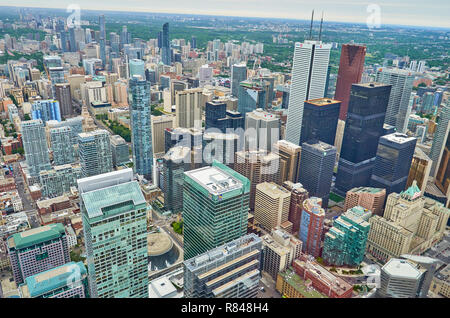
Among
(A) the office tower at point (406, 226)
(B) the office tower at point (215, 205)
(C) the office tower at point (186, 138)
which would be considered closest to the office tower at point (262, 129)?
(C) the office tower at point (186, 138)

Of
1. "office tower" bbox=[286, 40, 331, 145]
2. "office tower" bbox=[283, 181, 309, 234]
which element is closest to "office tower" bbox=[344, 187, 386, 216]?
"office tower" bbox=[283, 181, 309, 234]

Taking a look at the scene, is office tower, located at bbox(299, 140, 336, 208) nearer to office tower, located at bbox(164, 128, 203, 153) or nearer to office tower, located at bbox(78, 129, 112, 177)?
office tower, located at bbox(164, 128, 203, 153)

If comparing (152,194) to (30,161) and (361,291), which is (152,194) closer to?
(30,161)

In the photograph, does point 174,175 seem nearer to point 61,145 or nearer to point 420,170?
point 61,145

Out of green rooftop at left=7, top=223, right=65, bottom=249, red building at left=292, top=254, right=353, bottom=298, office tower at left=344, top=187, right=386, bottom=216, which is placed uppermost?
green rooftop at left=7, top=223, right=65, bottom=249

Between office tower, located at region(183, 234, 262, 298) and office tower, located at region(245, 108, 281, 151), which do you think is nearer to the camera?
office tower, located at region(183, 234, 262, 298)

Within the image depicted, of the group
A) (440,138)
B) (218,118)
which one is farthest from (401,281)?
(218,118)
